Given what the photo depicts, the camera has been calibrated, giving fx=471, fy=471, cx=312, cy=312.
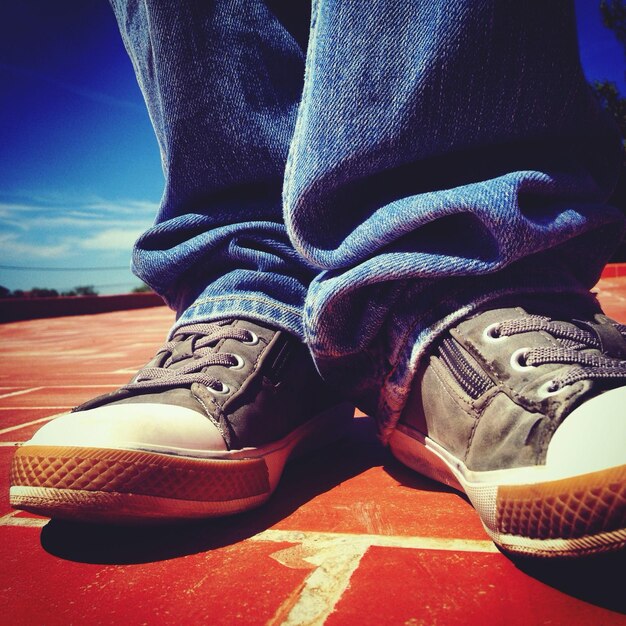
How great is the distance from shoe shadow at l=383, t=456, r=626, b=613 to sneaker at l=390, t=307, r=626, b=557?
0.07 feet

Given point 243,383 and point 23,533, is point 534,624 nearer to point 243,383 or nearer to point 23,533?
point 243,383

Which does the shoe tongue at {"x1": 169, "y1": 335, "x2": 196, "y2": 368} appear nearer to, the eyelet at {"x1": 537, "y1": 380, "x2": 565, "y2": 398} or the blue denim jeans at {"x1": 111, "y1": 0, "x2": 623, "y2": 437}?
the blue denim jeans at {"x1": 111, "y1": 0, "x2": 623, "y2": 437}

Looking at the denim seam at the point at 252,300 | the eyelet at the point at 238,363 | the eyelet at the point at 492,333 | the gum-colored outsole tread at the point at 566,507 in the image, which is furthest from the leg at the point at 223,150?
the gum-colored outsole tread at the point at 566,507

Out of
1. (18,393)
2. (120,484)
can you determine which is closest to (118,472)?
(120,484)

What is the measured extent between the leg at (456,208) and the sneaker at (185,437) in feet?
0.43

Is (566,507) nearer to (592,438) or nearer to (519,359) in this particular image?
(592,438)

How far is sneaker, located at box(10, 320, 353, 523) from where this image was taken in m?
0.58

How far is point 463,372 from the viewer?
0.64 m

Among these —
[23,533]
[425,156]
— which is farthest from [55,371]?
[425,156]

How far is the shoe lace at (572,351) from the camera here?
524 mm

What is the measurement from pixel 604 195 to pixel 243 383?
25.4 inches

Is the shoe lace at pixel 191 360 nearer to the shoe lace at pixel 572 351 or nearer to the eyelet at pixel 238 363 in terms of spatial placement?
the eyelet at pixel 238 363

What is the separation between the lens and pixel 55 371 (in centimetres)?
247

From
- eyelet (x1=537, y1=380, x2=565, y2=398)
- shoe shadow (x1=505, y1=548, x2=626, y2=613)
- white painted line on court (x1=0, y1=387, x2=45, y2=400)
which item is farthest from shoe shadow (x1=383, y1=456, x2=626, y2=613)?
white painted line on court (x1=0, y1=387, x2=45, y2=400)
